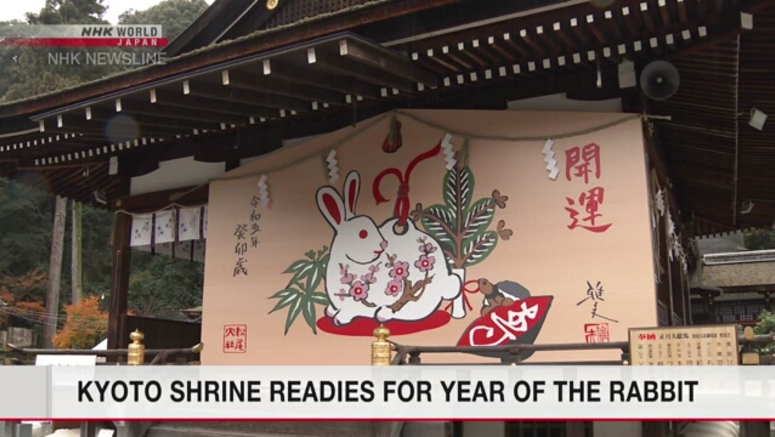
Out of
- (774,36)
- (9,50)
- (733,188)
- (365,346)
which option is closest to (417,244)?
(365,346)

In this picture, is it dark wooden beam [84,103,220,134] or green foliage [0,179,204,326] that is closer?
dark wooden beam [84,103,220,134]

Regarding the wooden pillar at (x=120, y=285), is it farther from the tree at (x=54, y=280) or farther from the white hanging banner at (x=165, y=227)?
the tree at (x=54, y=280)

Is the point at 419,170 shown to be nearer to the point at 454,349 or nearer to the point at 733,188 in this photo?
the point at 454,349

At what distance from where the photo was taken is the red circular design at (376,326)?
6.88 meters

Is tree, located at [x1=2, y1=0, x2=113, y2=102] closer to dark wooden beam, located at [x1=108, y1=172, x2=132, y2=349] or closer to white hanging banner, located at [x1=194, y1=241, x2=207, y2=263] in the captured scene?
white hanging banner, located at [x1=194, y1=241, x2=207, y2=263]

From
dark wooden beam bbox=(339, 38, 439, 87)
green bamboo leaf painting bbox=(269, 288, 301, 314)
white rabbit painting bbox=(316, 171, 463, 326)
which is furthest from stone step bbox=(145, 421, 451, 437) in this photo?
dark wooden beam bbox=(339, 38, 439, 87)

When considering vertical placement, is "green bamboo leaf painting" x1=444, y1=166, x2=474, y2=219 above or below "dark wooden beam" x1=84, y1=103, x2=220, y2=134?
below

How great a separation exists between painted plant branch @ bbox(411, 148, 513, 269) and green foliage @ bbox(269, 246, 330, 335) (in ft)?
4.41

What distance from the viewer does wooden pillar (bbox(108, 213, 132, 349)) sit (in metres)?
9.24

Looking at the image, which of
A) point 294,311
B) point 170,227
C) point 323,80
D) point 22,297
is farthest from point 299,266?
point 22,297

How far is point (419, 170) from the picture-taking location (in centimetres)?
726

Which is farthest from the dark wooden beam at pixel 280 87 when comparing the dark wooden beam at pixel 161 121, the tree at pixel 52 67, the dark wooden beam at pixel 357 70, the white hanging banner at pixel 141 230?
the tree at pixel 52 67

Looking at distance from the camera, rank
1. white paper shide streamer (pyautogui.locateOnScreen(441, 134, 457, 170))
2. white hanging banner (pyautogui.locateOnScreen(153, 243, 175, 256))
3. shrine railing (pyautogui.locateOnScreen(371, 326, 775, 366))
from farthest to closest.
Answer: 1. white hanging banner (pyautogui.locateOnScreen(153, 243, 175, 256))
2. white paper shide streamer (pyautogui.locateOnScreen(441, 134, 457, 170))
3. shrine railing (pyautogui.locateOnScreen(371, 326, 775, 366))
